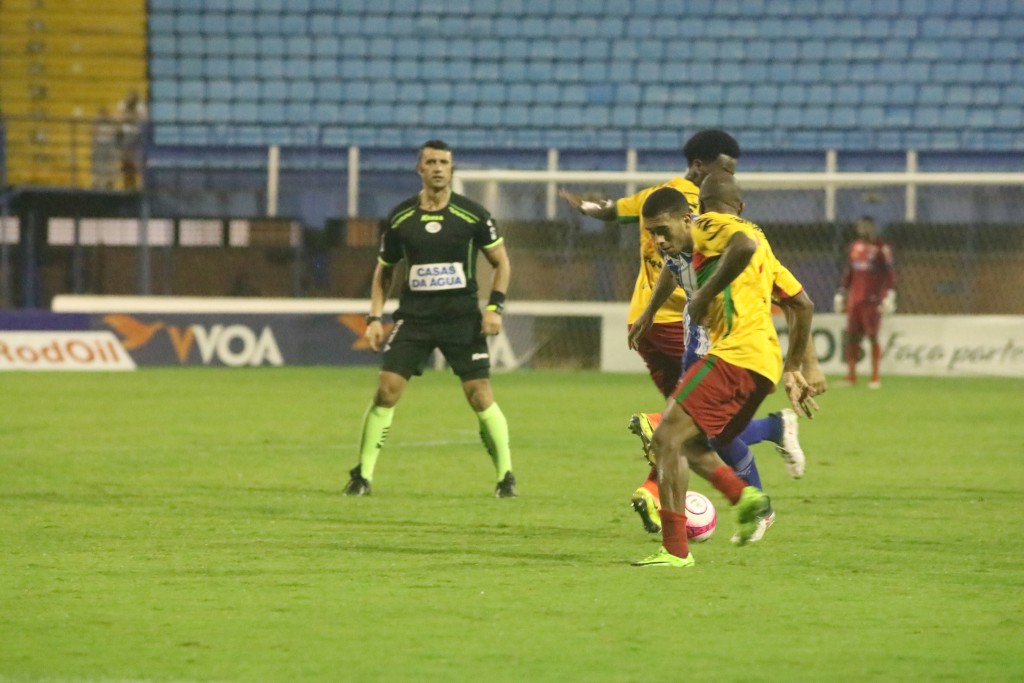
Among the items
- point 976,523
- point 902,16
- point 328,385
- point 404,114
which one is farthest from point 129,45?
point 976,523

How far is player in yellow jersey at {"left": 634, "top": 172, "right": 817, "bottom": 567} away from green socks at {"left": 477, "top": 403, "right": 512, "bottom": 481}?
2645 mm

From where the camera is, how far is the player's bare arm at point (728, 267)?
663 cm

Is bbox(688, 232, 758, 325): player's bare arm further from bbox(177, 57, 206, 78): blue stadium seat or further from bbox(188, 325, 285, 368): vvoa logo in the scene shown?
bbox(177, 57, 206, 78): blue stadium seat

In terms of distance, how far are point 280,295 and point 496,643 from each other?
1620cm

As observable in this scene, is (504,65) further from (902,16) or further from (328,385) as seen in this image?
(328,385)

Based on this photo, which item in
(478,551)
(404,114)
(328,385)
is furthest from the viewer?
(404,114)

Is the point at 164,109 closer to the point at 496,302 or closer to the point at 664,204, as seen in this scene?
the point at 496,302

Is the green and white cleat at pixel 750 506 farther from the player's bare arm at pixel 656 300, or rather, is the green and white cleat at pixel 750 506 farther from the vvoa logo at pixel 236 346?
the vvoa logo at pixel 236 346

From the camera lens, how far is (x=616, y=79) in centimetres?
2536

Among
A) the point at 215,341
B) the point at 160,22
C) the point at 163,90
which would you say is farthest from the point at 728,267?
the point at 160,22

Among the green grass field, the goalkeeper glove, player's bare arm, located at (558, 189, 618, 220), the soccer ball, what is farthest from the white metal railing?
the soccer ball

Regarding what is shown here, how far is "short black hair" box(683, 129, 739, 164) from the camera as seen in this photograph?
7844mm

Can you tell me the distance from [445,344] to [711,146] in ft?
8.24

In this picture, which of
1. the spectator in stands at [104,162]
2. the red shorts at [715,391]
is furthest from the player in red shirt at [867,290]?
the red shorts at [715,391]
